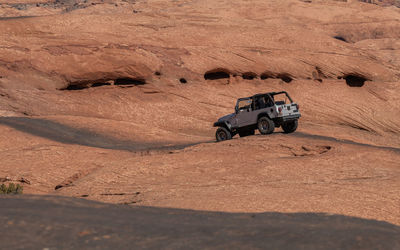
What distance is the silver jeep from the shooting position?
1805 cm

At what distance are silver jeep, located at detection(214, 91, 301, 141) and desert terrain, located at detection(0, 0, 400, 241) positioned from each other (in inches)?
39.8

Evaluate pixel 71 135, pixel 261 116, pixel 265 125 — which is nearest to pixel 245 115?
pixel 261 116

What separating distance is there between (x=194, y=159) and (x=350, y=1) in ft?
181

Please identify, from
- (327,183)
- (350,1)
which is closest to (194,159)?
(327,183)

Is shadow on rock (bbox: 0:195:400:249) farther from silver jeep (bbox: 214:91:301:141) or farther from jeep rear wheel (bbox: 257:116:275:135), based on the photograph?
silver jeep (bbox: 214:91:301:141)

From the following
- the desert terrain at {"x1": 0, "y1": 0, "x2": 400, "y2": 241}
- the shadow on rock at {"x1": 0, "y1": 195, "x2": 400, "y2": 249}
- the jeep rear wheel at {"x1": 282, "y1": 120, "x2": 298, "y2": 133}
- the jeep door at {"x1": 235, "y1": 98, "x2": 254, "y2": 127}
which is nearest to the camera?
the shadow on rock at {"x1": 0, "y1": 195, "x2": 400, "y2": 249}

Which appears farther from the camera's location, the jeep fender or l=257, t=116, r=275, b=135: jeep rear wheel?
the jeep fender

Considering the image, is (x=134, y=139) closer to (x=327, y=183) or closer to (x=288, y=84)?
(x=327, y=183)

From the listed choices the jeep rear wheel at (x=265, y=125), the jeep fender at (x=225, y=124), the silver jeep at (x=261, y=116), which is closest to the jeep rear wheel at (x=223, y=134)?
the silver jeep at (x=261, y=116)

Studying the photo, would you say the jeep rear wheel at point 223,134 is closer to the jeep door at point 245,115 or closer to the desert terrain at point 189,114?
the jeep door at point 245,115

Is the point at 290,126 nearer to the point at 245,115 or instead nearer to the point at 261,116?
the point at 261,116

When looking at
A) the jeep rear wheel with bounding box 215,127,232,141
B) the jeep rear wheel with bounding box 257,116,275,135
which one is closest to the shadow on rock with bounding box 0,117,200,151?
the jeep rear wheel with bounding box 215,127,232,141

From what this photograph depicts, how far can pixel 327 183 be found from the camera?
1169cm

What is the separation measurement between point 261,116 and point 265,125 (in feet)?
1.39
